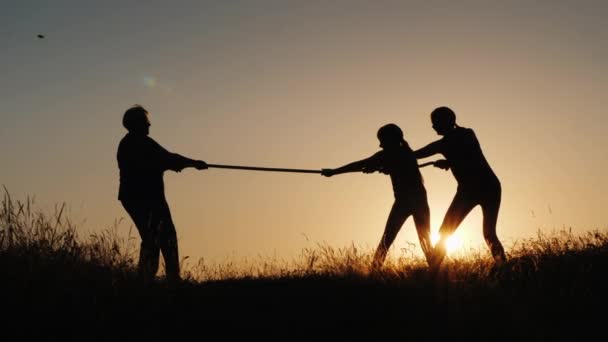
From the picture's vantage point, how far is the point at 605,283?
20.9 ft

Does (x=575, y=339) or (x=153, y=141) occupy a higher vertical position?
(x=153, y=141)

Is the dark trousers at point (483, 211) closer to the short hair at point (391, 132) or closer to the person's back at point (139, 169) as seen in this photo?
the short hair at point (391, 132)

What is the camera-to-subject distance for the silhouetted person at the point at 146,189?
660 cm

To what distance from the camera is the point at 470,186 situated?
7.14 m

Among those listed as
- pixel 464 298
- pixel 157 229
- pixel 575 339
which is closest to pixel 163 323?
pixel 157 229

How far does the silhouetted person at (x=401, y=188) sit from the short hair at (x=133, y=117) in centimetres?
307

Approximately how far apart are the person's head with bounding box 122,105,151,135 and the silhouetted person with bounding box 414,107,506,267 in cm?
355

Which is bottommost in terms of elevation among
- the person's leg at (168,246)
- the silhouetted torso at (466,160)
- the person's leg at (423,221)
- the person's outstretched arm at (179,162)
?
the person's leg at (168,246)

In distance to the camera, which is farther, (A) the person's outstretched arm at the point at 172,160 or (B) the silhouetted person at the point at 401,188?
(B) the silhouetted person at the point at 401,188

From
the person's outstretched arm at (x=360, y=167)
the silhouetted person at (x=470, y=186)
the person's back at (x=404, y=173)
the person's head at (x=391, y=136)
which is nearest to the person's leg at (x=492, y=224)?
the silhouetted person at (x=470, y=186)

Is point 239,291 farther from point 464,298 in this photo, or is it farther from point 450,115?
point 450,115

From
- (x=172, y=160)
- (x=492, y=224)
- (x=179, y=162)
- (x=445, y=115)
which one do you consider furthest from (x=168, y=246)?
(x=492, y=224)

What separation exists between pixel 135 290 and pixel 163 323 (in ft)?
2.20

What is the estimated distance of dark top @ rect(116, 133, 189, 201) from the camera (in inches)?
267
